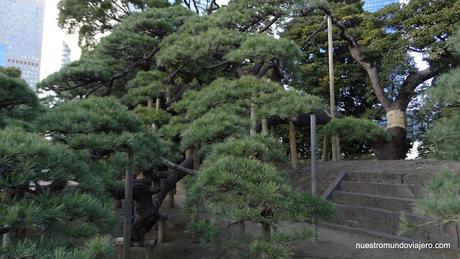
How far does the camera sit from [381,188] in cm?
404

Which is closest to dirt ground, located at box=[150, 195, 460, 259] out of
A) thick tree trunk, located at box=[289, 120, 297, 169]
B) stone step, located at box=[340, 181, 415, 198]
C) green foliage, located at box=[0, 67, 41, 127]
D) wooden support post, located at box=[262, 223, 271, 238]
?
wooden support post, located at box=[262, 223, 271, 238]

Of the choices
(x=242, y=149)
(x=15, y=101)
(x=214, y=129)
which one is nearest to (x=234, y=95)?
(x=214, y=129)

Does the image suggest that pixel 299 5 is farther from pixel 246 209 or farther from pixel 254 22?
pixel 246 209

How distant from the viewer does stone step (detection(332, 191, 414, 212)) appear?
355 centimetres

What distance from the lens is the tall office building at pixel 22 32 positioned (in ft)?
26.8

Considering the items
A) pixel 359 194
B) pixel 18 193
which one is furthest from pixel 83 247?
pixel 359 194

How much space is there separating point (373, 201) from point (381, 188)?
247mm

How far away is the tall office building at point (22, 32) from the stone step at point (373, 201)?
723 cm

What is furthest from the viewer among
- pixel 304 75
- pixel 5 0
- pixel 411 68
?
pixel 304 75

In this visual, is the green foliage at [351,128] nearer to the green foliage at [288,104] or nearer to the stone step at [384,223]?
the stone step at [384,223]

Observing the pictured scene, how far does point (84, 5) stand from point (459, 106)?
20.9 feet

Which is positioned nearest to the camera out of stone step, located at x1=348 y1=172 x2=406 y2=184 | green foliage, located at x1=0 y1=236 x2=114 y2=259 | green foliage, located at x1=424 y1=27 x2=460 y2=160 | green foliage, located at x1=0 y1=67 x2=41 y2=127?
green foliage, located at x1=0 y1=236 x2=114 y2=259

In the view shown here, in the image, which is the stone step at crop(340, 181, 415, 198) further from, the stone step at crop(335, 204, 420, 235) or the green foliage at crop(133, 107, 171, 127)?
the green foliage at crop(133, 107, 171, 127)

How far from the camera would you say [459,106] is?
2.03 m
